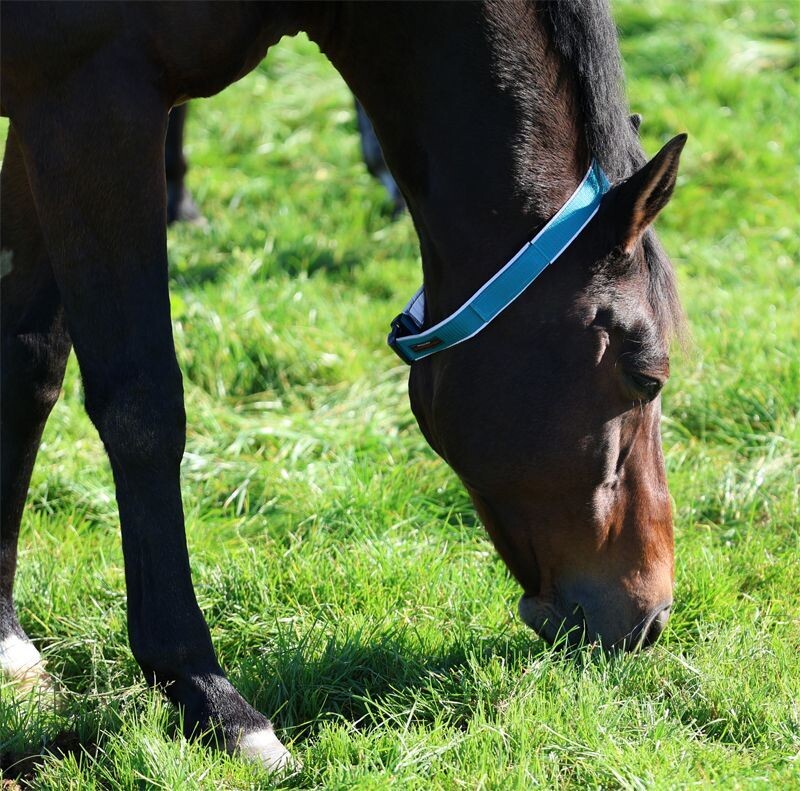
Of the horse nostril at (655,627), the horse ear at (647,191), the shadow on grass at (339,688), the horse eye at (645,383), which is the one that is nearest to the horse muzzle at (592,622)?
the horse nostril at (655,627)

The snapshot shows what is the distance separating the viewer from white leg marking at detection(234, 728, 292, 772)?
243 centimetres

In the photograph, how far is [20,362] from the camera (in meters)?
2.93

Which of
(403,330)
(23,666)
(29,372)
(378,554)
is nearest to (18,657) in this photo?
(23,666)

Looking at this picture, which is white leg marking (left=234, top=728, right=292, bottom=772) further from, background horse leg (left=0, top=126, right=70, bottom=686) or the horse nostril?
the horse nostril

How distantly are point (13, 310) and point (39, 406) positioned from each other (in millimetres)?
259

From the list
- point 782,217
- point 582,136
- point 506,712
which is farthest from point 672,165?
point 782,217

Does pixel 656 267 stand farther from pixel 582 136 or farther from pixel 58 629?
pixel 58 629

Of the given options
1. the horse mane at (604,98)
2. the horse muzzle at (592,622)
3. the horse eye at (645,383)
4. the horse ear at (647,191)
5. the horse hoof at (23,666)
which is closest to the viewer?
the horse ear at (647,191)

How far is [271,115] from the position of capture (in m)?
→ 7.39

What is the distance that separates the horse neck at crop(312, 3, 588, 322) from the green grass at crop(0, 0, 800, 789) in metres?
0.95

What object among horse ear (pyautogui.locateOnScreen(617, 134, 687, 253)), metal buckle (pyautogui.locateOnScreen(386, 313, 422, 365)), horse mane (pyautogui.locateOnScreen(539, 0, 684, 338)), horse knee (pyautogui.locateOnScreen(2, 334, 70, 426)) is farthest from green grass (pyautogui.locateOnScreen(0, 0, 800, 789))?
A: horse ear (pyautogui.locateOnScreen(617, 134, 687, 253))

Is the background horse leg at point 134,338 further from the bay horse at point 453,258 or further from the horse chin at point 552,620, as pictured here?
the horse chin at point 552,620

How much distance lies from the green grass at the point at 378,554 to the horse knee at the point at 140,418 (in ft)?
1.80

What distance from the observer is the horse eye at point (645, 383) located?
99.0 inches
